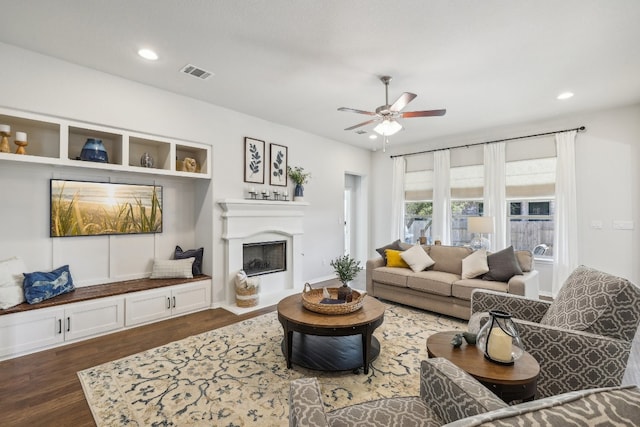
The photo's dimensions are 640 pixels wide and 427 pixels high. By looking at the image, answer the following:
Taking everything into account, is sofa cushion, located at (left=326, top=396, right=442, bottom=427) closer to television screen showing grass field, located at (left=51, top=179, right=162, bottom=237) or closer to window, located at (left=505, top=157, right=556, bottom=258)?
television screen showing grass field, located at (left=51, top=179, right=162, bottom=237)

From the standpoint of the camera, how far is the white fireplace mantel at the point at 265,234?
4176 mm

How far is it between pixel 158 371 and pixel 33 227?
2.12 m

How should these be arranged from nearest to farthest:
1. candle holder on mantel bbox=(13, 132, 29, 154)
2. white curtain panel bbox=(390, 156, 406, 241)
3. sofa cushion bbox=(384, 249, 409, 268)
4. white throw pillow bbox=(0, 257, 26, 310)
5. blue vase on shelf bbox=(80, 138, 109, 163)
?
1. white throw pillow bbox=(0, 257, 26, 310)
2. candle holder on mantel bbox=(13, 132, 29, 154)
3. blue vase on shelf bbox=(80, 138, 109, 163)
4. sofa cushion bbox=(384, 249, 409, 268)
5. white curtain panel bbox=(390, 156, 406, 241)

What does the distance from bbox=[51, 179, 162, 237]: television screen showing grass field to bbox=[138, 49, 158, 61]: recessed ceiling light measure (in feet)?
5.32

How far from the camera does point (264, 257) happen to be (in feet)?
15.7

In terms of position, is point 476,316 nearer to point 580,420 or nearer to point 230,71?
point 580,420

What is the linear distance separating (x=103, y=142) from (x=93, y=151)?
0.43 meters

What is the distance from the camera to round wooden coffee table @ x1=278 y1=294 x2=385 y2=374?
2.37 meters

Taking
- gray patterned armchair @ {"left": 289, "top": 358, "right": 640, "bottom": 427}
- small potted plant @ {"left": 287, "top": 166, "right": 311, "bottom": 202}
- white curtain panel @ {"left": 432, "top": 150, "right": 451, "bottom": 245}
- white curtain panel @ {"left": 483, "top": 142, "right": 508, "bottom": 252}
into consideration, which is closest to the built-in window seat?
small potted plant @ {"left": 287, "top": 166, "right": 311, "bottom": 202}

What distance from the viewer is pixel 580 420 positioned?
A: 0.59m

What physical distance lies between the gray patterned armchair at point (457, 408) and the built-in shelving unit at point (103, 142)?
330 cm

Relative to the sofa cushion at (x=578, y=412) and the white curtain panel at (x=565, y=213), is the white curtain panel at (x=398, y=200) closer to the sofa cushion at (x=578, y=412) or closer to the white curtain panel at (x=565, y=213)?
the white curtain panel at (x=565, y=213)

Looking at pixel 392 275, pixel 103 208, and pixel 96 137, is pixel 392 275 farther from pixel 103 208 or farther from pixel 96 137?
pixel 96 137

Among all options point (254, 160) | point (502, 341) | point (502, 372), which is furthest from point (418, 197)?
point (502, 372)
